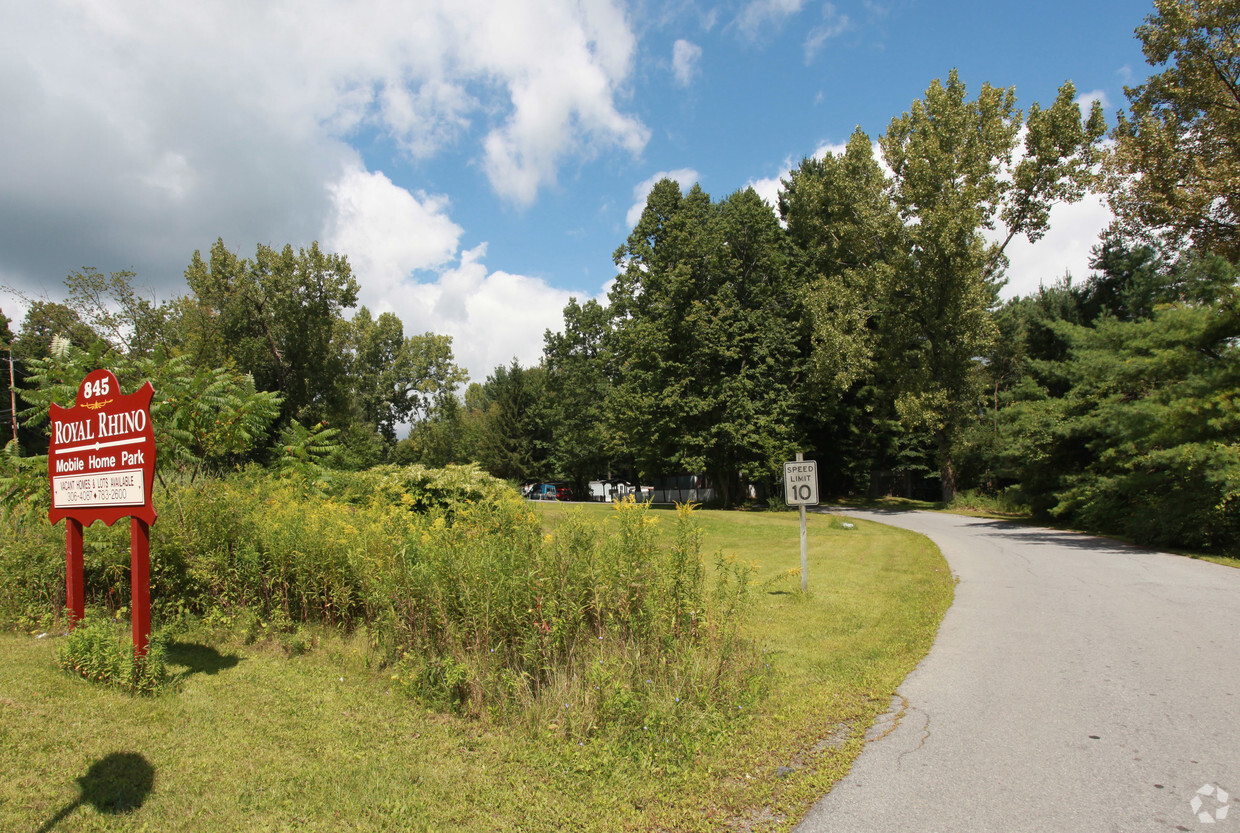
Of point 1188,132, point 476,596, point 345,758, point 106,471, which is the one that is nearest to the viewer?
point 345,758

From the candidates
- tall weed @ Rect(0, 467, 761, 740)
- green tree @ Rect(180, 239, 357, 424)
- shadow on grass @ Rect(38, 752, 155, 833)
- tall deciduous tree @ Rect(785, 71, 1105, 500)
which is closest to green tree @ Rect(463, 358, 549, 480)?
green tree @ Rect(180, 239, 357, 424)

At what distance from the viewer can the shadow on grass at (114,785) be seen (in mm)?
3574

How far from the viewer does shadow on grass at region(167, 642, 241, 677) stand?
5809mm

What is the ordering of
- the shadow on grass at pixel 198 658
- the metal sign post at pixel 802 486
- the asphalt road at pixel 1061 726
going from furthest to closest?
the metal sign post at pixel 802 486 → the shadow on grass at pixel 198 658 → the asphalt road at pixel 1061 726

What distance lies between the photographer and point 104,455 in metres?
5.91

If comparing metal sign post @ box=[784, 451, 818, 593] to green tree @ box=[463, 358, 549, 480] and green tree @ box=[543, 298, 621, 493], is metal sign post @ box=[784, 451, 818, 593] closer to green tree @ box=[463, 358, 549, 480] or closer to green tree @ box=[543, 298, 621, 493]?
green tree @ box=[543, 298, 621, 493]

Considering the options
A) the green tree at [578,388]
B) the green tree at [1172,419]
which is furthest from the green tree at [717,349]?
the green tree at [578,388]

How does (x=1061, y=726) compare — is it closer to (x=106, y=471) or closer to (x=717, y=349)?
(x=106, y=471)

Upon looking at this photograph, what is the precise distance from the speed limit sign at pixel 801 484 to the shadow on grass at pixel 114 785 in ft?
29.2

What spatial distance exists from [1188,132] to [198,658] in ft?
98.6

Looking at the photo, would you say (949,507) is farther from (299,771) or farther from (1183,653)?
(299,771)

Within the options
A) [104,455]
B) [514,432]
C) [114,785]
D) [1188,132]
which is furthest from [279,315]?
[1188,132]

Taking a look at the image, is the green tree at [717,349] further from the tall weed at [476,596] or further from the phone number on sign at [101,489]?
the phone number on sign at [101,489]

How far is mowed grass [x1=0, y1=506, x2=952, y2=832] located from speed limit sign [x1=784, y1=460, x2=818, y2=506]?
4437mm
